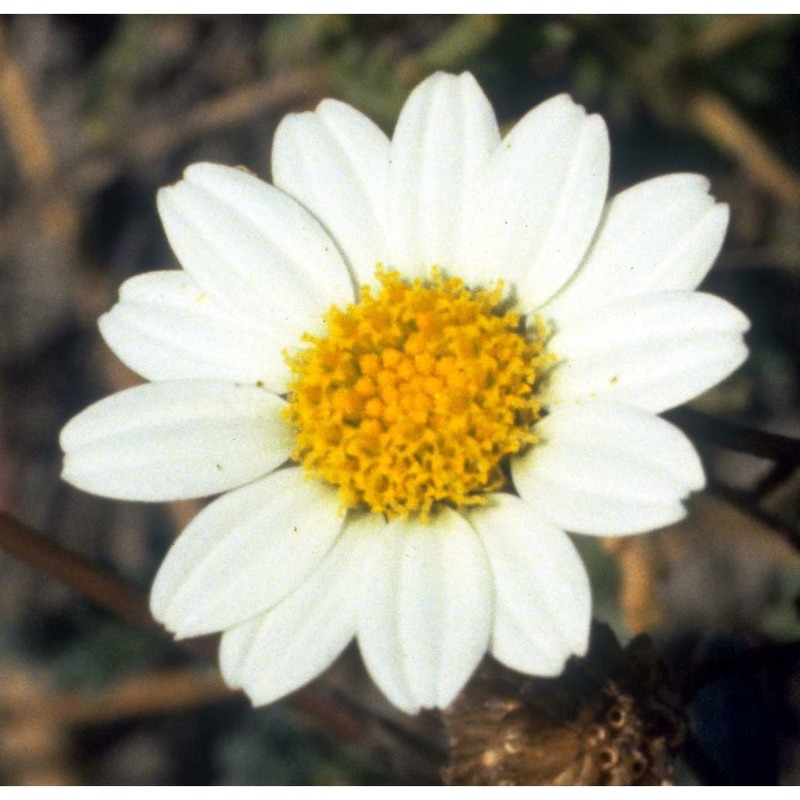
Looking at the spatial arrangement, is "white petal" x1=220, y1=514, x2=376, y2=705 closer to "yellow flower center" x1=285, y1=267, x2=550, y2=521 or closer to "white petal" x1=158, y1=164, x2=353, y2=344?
"yellow flower center" x1=285, y1=267, x2=550, y2=521

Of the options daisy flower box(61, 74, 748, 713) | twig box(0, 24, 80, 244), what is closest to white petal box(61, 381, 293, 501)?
daisy flower box(61, 74, 748, 713)

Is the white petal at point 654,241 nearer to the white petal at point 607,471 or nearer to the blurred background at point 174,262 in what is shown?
the white petal at point 607,471

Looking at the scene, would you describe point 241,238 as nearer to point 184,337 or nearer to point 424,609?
point 184,337

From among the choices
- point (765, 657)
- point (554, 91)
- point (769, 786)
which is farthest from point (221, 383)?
point (554, 91)

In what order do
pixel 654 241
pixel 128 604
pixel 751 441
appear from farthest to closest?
pixel 128 604 → pixel 751 441 → pixel 654 241

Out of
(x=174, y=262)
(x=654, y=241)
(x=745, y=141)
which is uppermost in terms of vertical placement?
(x=654, y=241)

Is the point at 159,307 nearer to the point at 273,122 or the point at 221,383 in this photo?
the point at 221,383

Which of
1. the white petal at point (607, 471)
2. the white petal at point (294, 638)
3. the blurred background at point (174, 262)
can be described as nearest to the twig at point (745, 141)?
the blurred background at point (174, 262)

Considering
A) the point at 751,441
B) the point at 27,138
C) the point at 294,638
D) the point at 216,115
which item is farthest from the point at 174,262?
the point at 751,441
